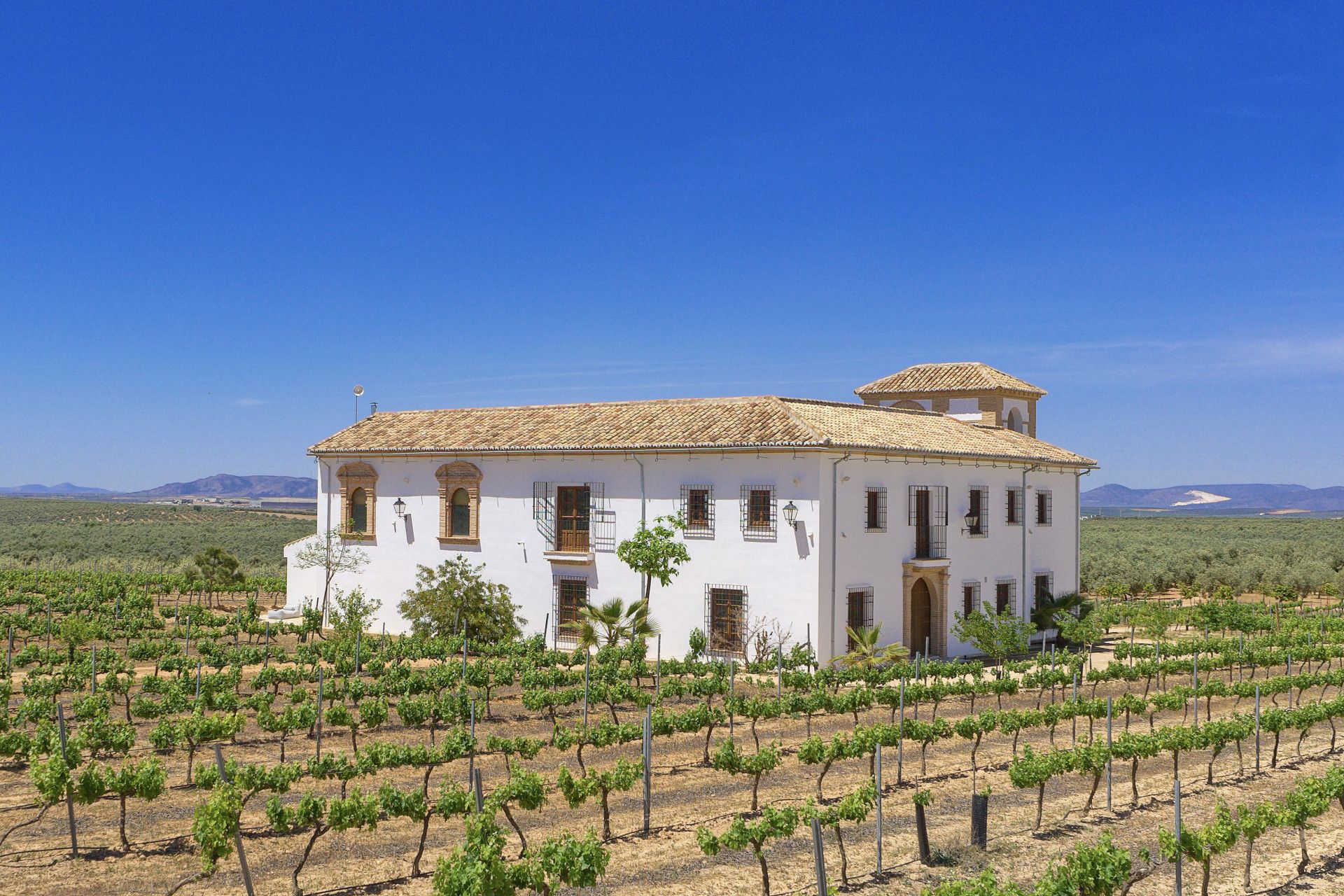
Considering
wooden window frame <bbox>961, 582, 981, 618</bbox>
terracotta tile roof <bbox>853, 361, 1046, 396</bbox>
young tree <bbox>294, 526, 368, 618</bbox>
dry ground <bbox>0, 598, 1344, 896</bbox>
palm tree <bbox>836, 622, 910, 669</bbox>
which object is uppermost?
terracotta tile roof <bbox>853, 361, 1046, 396</bbox>

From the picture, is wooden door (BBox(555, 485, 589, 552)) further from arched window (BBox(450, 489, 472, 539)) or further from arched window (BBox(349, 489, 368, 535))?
arched window (BBox(349, 489, 368, 535))

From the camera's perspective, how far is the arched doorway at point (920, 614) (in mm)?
29156

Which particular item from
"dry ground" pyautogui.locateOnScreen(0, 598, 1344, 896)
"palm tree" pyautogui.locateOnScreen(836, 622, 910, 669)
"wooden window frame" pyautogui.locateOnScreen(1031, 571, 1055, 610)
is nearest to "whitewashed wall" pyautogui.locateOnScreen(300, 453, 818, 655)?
"palm tree" pyautogui.locateOnScreen(836, 622, 910, 669)

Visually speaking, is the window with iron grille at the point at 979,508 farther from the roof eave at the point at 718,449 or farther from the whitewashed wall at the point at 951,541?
the roof eave at the point at 718,449

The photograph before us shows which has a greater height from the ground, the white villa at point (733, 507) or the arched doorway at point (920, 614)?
the white villa at point (733, 507)

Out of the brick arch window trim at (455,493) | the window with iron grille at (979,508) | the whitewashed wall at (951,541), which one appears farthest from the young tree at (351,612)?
the window with iron grille at (979,508)

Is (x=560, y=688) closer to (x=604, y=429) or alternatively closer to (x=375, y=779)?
(x=375, y=779)

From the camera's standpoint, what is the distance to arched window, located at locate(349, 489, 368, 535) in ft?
Result: 115

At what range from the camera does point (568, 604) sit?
3036 centimetres

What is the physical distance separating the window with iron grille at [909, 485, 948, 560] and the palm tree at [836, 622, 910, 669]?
320cm

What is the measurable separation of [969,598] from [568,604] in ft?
34.7

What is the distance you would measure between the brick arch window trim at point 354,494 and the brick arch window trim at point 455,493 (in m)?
2.72

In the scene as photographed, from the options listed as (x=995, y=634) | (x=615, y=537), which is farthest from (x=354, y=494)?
(x=995, y=634)

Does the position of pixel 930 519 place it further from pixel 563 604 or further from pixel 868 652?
pixel 563 604
